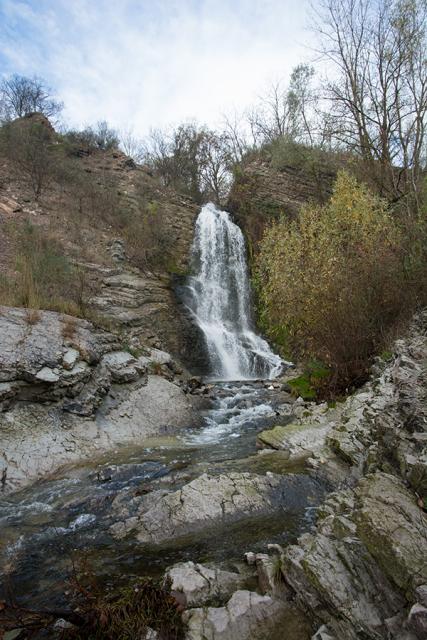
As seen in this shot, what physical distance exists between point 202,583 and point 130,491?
2210mm

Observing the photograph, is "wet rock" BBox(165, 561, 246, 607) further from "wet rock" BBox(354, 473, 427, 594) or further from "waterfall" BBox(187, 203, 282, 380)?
"waterfall" BBox(187, 203, 282, 380)

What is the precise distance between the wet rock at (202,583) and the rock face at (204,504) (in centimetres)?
82

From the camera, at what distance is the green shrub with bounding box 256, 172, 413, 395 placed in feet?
26.8

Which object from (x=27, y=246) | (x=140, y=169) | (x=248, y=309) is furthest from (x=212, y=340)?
(x=140, y=169)

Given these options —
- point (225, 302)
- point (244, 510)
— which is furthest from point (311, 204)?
point (244, 510)

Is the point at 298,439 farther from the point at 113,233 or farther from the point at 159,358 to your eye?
the point at 113,233

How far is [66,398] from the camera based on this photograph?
7.27 meters

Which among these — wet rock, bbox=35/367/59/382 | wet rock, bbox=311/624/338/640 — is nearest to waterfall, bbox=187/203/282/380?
wet rock, bbox=35/367/59/382

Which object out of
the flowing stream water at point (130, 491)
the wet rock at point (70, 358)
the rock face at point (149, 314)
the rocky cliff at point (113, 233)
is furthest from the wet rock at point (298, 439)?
the rock face at point (149, 314)

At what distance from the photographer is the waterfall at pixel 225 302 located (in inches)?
546

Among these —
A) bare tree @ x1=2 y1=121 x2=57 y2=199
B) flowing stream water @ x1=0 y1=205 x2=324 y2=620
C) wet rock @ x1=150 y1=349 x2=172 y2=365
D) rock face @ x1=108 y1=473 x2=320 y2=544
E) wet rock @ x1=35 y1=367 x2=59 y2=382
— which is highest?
bare tree @ x1=2 y1=121 x2=57 y2=199

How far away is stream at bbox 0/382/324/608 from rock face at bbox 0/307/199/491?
58 cm

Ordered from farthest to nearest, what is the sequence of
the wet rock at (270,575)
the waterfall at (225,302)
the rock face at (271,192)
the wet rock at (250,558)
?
the rock face at (271,192), the waterfall at (225,302), the wet rock at (250,558), the wet rock at (270,575)

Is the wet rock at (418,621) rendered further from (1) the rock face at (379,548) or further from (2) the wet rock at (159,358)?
(2) the wet rock at (159,358)
